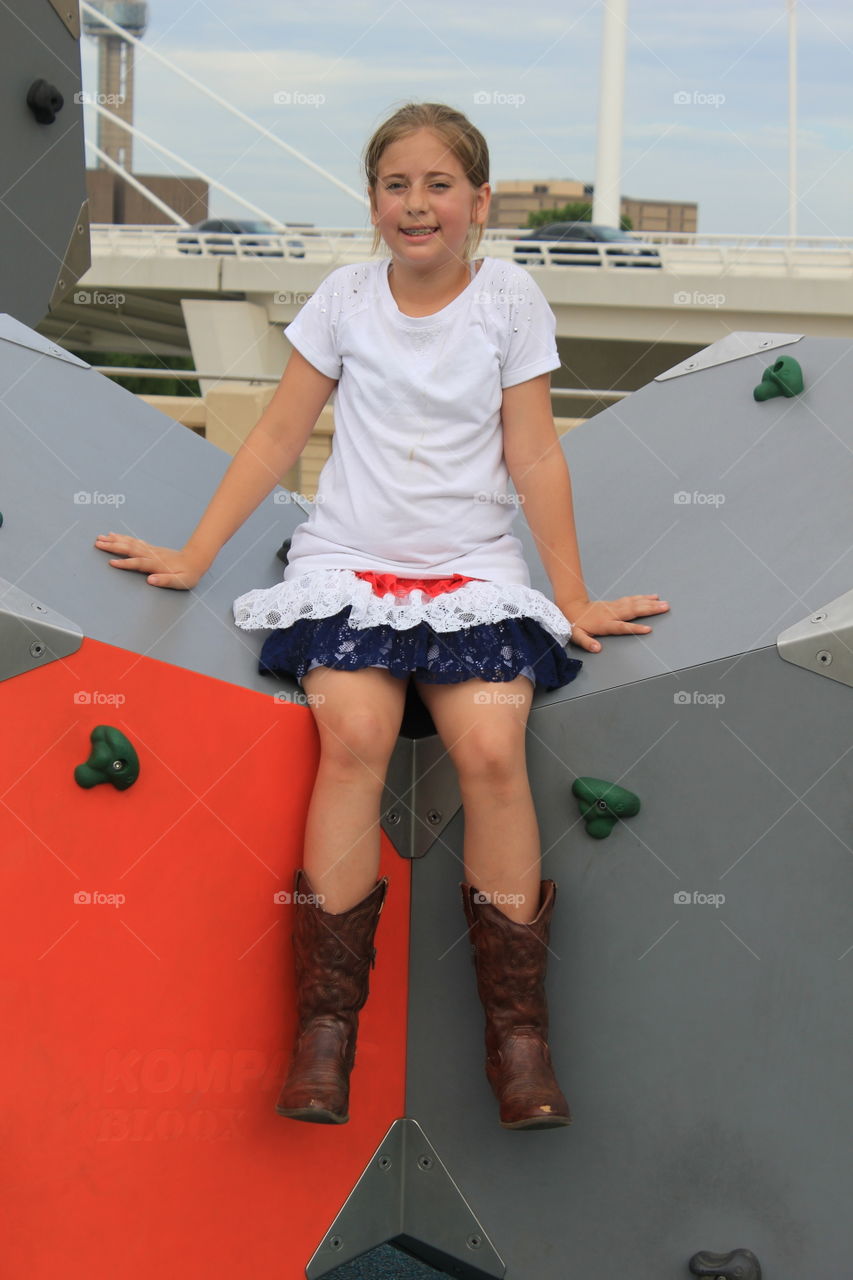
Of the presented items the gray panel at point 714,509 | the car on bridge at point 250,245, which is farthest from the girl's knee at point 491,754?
the car on bridge at point 250,245

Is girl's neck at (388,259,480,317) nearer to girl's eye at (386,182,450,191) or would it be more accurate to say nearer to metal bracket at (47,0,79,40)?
girl's eye at (386,182,450,191)

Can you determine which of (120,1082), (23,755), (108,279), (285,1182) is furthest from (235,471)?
(108,279)

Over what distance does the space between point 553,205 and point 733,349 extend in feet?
179

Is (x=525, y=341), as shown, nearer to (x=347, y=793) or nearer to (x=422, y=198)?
(x=422, y=198)

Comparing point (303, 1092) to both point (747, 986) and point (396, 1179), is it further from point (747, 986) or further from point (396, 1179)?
point (747, 986)

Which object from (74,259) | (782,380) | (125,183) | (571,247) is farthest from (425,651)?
(125,183)

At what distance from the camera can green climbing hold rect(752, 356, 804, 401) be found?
1.93m

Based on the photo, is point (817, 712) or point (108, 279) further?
point (108, 279)

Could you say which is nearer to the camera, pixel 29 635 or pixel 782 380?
pixel 29 635

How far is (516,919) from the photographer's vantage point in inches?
58.8

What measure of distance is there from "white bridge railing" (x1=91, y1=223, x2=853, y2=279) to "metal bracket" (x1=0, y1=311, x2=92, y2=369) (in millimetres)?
9950

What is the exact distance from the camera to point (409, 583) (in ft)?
5.30

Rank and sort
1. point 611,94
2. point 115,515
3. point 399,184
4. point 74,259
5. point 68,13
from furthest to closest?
point 611,94 < point 74,259 < point 68,13 < point 115,515 < point 399,184

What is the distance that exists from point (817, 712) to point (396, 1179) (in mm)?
775
